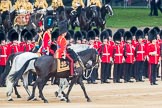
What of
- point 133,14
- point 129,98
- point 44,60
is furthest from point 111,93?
point 133,14

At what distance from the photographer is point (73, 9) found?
43.2 m

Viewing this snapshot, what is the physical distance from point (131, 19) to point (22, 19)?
10.6 metres

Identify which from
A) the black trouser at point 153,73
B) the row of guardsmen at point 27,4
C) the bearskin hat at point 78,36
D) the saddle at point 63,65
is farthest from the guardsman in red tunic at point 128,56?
the row of guardsmen at point 27,4

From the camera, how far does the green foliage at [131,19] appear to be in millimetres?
46656

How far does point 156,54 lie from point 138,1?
3175 centimetres

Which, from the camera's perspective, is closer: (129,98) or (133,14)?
(129,98)

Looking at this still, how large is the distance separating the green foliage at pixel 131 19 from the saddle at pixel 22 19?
6.08 m

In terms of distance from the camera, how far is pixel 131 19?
50094 millimetres

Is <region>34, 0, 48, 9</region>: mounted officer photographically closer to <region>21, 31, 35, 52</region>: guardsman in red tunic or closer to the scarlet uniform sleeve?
<region>21, 31, 35, 52</region>: guardsman in red tunic

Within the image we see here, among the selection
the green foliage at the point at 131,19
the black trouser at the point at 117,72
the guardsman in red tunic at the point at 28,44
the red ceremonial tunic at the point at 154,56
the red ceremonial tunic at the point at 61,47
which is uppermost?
the red ceremonial tunic at the point at 61,47

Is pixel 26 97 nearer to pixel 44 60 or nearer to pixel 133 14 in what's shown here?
pixel 44 60

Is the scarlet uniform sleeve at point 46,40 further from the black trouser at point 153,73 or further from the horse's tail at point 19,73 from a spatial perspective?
the black trouser at point 153,73

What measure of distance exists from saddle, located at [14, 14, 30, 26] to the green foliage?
6.08 meters

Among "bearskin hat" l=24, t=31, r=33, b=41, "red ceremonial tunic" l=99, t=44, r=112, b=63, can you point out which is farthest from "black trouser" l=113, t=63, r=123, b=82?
"bearskin hat" l=24, t=31, r=33, b=41
